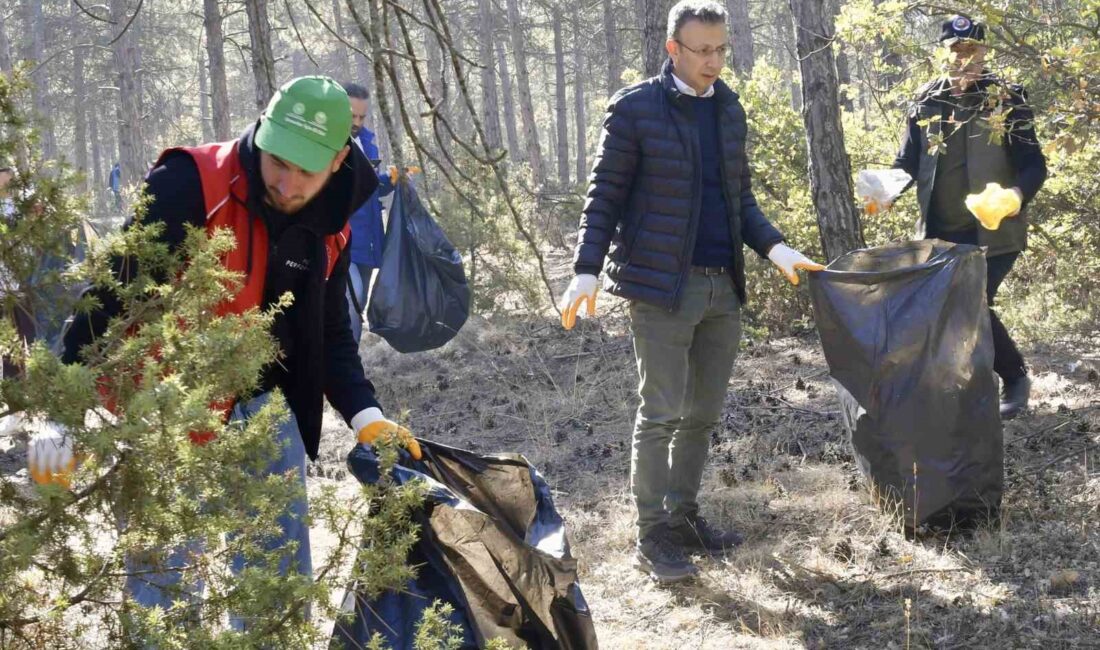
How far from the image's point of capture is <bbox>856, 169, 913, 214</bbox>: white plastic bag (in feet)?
15.1

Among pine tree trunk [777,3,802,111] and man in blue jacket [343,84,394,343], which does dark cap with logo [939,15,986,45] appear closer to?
man in blue jacket [343,84,394,343]

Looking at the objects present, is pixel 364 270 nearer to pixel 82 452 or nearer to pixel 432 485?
pixel 432 485

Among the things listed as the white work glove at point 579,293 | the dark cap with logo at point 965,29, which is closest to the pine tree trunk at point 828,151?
the dark cap with logo at point 965,29

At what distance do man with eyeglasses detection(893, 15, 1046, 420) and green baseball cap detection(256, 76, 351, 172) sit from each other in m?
2.98

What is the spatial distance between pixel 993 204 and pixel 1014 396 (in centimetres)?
102

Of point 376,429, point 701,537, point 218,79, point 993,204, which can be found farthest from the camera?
point 218,79

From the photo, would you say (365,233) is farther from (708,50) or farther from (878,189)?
(708,50)

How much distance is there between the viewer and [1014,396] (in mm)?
4820

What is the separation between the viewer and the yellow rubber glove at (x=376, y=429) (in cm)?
232

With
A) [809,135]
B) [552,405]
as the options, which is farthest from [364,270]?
[809,135]

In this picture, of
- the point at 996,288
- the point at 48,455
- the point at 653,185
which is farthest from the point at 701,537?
the point at 48,455

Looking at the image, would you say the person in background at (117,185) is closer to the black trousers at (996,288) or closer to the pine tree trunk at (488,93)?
the pine tree trunk at (488,93)

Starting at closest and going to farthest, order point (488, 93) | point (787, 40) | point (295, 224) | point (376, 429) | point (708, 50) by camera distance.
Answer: point (295, 224) → point (376, 429) → point (708, 50) → point (488, 93) → point (787, 40)

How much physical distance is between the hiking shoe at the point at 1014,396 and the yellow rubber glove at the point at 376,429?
3.31 m
